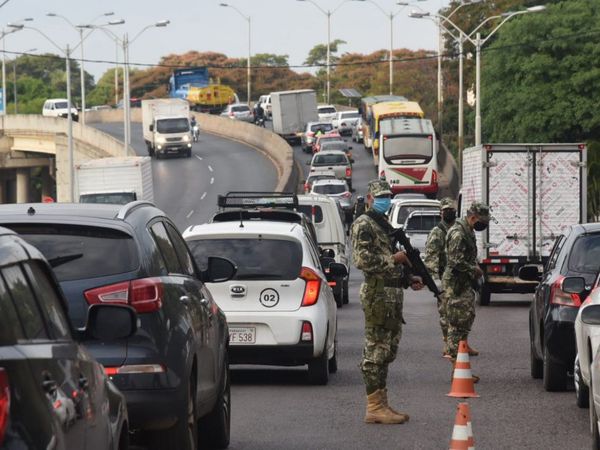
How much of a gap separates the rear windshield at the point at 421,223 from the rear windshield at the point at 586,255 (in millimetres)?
21774

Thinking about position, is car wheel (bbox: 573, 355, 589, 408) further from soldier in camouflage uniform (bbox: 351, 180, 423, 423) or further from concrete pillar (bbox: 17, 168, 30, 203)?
concrete pillar (bbox: 17, 168, 30, 203)

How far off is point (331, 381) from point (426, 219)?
841 inches

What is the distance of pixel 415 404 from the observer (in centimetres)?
1354

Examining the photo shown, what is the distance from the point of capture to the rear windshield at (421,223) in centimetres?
3653

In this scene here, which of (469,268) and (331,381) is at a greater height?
(469,268)

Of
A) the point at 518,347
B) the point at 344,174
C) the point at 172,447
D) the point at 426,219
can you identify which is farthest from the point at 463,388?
the point at 344,174

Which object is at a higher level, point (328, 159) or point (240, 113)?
point (240, 113)

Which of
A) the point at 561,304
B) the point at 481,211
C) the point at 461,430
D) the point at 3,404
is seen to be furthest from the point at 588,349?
the point at 3,404

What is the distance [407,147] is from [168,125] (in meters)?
23.5

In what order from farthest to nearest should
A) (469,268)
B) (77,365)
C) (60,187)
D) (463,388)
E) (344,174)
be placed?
(60,187), (344,174), (469,268), (463,388), (77,365)

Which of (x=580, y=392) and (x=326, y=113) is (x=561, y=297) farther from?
(x=326, y=113)

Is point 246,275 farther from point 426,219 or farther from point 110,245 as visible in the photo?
point 426,219

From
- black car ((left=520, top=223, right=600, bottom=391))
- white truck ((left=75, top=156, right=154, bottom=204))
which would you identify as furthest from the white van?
white truck ((left=75, top=156, right=154, bottom=204))

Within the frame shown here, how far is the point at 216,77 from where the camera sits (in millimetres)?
169375
